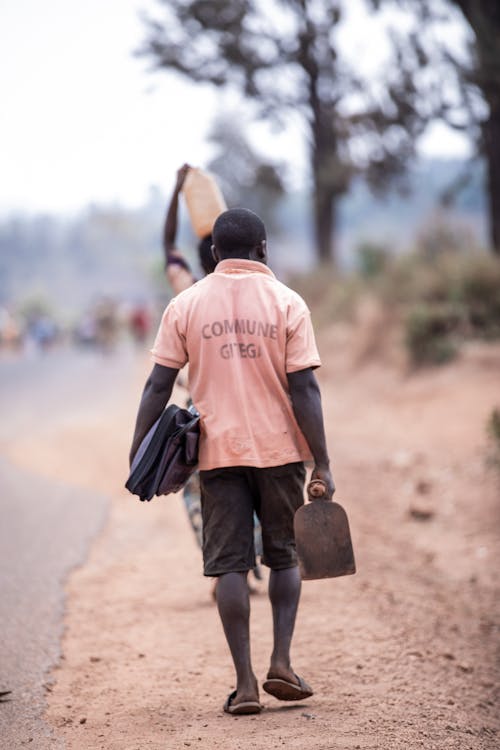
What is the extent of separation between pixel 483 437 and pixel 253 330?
700 cm

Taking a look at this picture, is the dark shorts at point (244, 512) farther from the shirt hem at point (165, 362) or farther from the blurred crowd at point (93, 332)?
the blurred crowd at point (93, 332)

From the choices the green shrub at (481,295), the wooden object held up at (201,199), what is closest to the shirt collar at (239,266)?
the wooden object held up at (201,199)

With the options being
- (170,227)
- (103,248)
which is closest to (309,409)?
(170,227)

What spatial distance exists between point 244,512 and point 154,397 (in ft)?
1.84

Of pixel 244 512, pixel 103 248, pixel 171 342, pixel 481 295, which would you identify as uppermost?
pixel 103 248

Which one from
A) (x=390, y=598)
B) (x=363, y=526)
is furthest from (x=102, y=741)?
(x=363, y=526)

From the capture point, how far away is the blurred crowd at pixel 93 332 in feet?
120

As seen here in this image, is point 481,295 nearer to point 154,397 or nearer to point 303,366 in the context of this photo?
point 303,366

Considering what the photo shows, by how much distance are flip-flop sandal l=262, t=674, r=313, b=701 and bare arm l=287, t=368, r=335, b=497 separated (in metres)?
0.73

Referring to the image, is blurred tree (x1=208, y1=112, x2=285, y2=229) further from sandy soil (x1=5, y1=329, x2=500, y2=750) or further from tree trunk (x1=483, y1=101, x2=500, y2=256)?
sandy soil (x1=5, y1=329, x2=500, y2=750)

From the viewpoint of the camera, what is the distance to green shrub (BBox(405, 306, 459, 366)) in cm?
1448

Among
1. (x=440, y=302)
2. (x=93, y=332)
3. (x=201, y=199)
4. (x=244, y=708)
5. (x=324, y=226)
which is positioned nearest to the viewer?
(x=244, y=708)

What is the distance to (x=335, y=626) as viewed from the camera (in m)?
5.38

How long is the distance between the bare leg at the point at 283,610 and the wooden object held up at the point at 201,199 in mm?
1959
